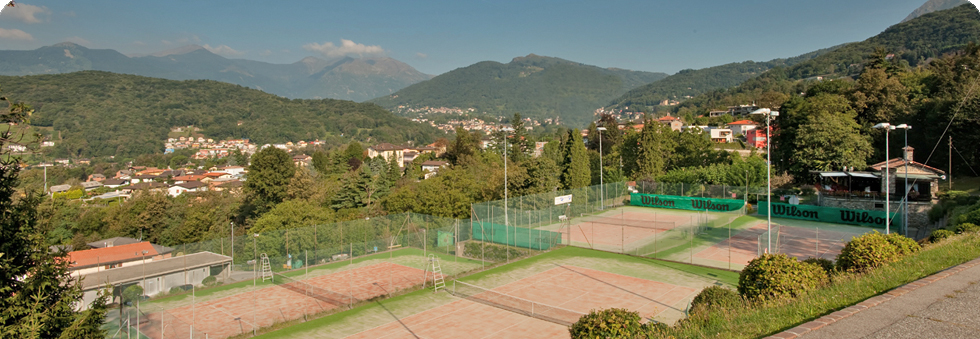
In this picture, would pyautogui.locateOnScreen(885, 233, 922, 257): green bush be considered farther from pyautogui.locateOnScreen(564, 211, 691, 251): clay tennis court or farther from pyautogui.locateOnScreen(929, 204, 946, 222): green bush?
pyautogui.locateOnScreen(929, 204, 946, 222): green bush

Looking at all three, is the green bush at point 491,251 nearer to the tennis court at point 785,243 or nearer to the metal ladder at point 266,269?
the tennis court at point 785,243

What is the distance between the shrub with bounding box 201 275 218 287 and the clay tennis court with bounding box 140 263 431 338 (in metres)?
2.23

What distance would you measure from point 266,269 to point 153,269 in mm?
4087

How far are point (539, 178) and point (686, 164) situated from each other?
73.0ft

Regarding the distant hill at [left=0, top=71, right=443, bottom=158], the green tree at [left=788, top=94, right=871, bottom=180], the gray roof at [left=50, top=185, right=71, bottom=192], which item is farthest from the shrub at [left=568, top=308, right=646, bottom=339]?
the distant hill at [left=0, top=71, right=443, bottom=158]

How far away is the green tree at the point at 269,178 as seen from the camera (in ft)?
139

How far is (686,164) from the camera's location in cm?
4972

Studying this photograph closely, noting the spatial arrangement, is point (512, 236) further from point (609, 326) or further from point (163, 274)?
point (609, 326)

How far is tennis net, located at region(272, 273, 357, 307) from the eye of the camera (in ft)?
55.7

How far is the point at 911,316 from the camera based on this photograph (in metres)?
6.73

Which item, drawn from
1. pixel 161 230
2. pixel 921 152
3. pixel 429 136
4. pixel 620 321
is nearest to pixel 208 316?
pixel 620 321

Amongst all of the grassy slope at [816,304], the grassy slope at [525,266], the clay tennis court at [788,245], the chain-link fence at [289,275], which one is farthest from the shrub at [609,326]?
the clay tennis court at [788,245]

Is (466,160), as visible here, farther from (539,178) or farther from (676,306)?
(676,306)

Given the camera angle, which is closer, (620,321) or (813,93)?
(620,321)
